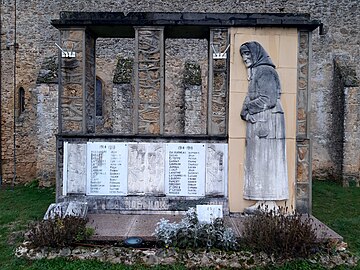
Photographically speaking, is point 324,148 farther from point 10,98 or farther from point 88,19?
point 10,98

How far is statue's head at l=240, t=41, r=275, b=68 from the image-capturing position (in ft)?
20.9

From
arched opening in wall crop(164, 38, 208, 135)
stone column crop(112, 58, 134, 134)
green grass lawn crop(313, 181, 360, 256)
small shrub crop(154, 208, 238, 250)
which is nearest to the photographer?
small shrub crop(154, 208, 238, 250)

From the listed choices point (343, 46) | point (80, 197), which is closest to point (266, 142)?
point (80, 197)

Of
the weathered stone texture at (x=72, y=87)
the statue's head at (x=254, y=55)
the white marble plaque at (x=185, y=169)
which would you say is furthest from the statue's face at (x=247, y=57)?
the weathered stone texture at (x=72, y=87)

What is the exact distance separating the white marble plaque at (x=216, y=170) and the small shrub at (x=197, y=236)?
1414 mm

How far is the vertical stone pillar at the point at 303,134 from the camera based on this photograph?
6.62 m

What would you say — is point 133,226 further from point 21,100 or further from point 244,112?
point 21,100

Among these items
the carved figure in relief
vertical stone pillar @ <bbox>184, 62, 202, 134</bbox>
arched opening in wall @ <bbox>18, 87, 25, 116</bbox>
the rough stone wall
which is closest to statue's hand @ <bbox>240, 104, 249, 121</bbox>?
the carved figure in relief

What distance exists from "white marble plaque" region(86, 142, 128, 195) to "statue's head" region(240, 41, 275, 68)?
8.95 feet

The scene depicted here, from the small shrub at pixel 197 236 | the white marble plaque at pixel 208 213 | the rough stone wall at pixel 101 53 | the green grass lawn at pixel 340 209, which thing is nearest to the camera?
the small shrub at pixel 197 236

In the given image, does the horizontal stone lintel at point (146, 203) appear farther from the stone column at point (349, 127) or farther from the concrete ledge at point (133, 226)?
the stone column at point (349, 127)

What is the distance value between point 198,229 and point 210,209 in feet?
1.68

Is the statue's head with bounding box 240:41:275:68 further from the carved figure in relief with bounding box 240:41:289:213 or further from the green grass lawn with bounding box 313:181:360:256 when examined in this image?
the green grass lawn with bounding box 313:181:360:256

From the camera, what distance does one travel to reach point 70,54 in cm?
659
